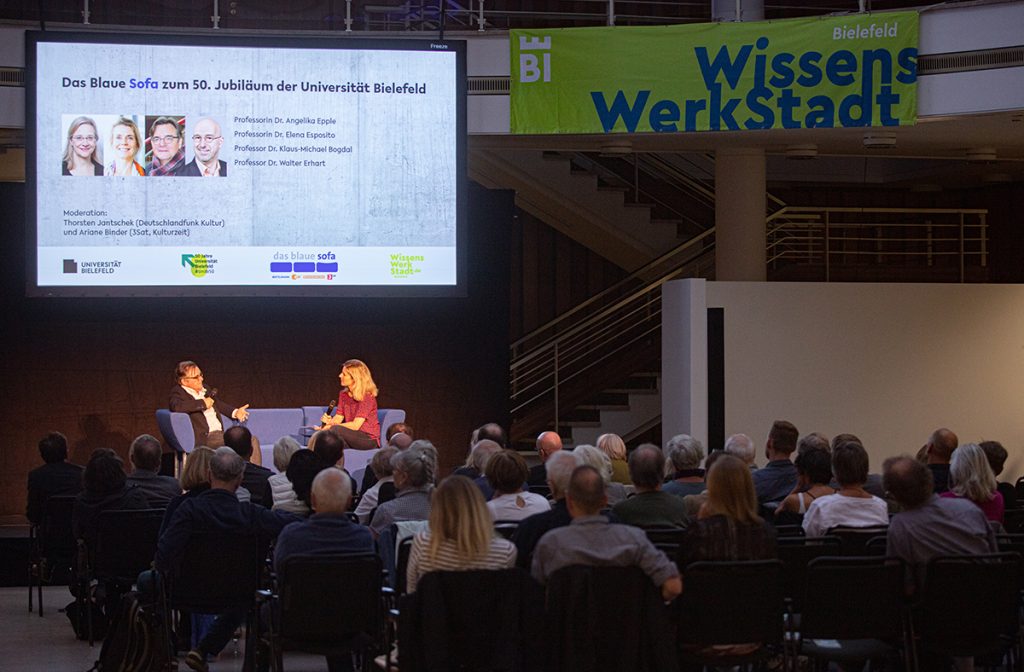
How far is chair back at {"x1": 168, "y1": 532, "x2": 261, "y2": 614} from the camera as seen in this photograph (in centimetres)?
573

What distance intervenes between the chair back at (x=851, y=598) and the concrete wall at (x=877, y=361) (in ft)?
19.7

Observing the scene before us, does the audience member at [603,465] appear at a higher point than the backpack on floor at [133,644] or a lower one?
higher

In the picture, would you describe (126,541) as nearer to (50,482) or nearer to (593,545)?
(50,482)

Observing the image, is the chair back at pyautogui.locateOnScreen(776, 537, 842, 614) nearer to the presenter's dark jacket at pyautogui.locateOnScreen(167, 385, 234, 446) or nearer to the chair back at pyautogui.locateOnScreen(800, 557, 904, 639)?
the chair back at pyautogui.locateOnScreen(800, 557, 904, 639)

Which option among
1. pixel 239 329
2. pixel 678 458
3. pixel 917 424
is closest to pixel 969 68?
pixel 917 424

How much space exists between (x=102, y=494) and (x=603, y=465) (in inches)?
104

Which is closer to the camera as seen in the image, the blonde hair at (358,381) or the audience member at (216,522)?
the audience member at (216,522)

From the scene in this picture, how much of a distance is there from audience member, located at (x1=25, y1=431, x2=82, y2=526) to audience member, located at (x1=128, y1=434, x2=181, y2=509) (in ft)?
2.79

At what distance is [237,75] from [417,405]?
3473 mm

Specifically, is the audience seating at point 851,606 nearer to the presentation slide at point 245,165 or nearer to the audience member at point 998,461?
the audience member at point 998,461

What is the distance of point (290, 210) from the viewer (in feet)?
32.4

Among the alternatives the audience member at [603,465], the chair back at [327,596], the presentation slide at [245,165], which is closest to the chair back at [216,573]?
the chair back at [327,596]

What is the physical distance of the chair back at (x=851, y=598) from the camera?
4.97 meters

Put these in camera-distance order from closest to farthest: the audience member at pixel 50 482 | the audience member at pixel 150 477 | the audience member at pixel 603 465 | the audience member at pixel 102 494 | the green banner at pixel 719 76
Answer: the audience member at pixel 603 465 < the audience member at pixel 102 494 < the audience member at pixel 150 477 < the audience member at pixel 50 482 < the green banner at pixel 719 76
